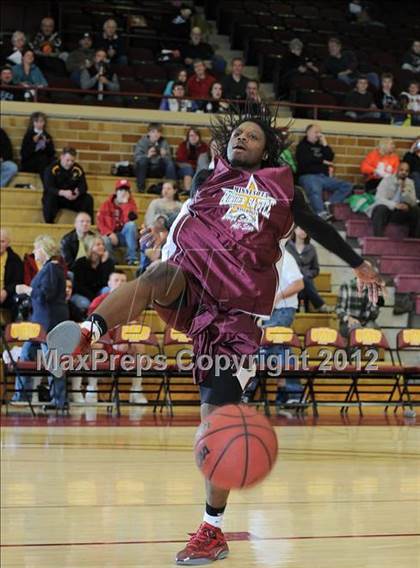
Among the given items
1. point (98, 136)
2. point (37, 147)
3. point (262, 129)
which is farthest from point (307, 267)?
point (262, 129)

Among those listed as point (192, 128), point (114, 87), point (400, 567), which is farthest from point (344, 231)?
point (400, 567)

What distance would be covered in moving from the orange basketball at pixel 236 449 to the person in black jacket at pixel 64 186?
30.5ft

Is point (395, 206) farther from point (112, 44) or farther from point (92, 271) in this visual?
point (112, 44)

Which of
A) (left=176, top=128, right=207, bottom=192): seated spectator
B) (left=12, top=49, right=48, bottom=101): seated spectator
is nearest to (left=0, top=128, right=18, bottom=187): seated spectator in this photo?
(left=12, top=49, right=48, bottom=101): seated spectator

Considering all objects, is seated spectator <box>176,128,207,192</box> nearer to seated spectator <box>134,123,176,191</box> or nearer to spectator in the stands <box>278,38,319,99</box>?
seated spectator <box>134,123,176,191</box>

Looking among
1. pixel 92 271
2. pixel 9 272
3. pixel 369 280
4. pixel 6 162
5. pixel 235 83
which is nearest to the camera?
pixel 369 280

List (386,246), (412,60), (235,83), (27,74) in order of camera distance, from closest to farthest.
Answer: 1. (386,246)
2. (27,74)
3. (235,83)
4. (412,60)

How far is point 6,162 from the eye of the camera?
45.6 feet

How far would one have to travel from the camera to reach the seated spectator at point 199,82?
15.9 metres

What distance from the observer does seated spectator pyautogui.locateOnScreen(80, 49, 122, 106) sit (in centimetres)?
1552

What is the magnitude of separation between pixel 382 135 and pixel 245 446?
498 inches

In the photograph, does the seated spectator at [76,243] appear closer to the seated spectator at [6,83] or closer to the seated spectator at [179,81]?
the seated spectator at [6,83]

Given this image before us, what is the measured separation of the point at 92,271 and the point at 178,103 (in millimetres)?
5018

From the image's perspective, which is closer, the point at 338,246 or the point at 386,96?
the point at 338,246
